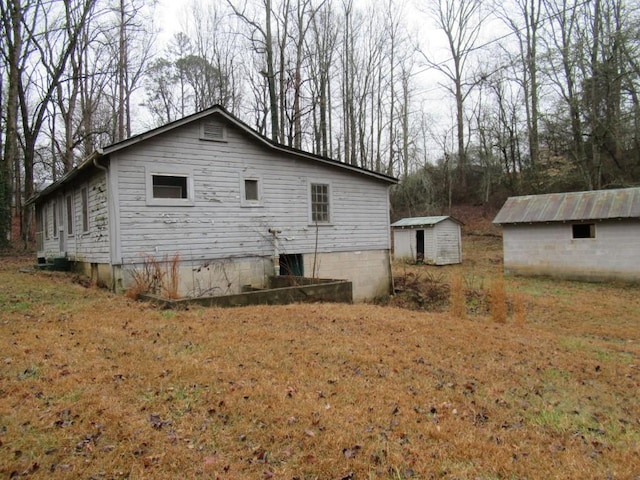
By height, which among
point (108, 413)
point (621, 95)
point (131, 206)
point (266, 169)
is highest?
point (621, 95)

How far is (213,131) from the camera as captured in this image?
11.7m

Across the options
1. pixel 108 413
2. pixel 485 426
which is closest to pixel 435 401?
pixel 485 426

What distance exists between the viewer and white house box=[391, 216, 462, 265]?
74.9ft

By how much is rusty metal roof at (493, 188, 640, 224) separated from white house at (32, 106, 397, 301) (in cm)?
728

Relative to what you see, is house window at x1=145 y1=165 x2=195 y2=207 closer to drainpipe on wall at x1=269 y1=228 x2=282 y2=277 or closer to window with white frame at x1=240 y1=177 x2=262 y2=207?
window with white frame at x1=240 y1=177 x2=262 y2=207

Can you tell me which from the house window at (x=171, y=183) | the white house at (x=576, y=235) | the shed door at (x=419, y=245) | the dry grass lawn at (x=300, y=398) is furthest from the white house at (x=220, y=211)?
the shed door at (x=419, y=245)

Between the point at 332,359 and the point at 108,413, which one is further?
the point at 332,359

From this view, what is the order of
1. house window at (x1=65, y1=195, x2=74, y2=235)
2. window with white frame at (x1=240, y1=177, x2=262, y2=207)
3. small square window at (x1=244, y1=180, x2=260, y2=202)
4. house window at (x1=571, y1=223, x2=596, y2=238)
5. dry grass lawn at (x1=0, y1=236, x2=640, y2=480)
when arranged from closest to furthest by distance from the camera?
dry grass lawn at (x1=0, y1=236, x2=640, y2=480) < window with white frame at (x1=240, y1=177, x2=262, y2=207) < small square window at (x1=244, y1=180, x2=260, y2=202) < house window at (x1=65, y1=195, x2=74, y2=235) < house window at (x1=571, y1=223, x2=596, y2=238)

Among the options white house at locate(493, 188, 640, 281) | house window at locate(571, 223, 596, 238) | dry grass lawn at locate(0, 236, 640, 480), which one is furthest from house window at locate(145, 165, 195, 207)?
house window at locate(571, 223, 596, 238)

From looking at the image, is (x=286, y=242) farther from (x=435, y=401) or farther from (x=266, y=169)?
(x=435, y=401)

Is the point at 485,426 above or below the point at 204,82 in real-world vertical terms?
below

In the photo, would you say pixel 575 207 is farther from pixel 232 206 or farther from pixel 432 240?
pixel 232 206

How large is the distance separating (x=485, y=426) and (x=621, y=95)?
2573 cm

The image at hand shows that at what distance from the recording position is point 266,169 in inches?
496
